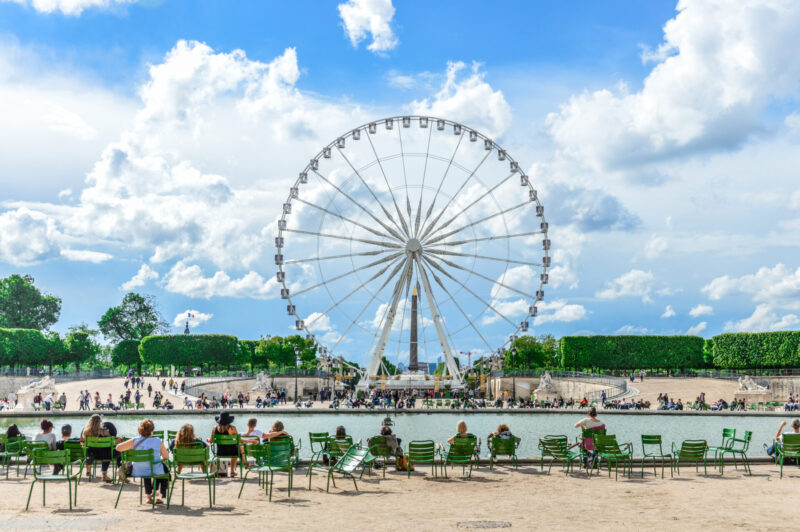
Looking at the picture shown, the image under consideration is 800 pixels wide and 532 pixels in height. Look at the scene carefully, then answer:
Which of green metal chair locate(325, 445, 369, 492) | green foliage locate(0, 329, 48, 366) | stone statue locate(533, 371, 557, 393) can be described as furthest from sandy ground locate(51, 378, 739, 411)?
green metal chair locate(325, 445, 369, 492)

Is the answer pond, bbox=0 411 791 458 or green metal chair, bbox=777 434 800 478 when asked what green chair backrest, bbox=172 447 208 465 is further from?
pond, bbox=0 411 791 458

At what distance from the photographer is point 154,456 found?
33.8ft

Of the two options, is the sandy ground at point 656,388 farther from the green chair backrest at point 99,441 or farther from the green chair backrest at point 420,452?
the green chair backrest at point 420,452

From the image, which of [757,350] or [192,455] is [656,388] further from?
[192,455]

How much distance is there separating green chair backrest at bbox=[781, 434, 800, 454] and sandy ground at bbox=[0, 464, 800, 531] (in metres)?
0.53

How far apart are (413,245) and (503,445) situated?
27875 mm

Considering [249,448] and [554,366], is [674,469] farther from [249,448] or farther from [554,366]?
[554,366]

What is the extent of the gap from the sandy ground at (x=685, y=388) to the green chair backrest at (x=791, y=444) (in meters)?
34.9

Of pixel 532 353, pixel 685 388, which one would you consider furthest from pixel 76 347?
pixel 685 388

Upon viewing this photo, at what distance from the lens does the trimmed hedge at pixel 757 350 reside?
62.3 metres

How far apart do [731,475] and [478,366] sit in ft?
109

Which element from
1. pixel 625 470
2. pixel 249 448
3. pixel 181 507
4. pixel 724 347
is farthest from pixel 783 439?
pixel 724 347

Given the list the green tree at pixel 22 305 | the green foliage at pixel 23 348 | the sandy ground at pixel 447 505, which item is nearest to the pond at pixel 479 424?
the sandy ground at pixel 447 505

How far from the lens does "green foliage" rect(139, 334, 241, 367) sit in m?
75.2
